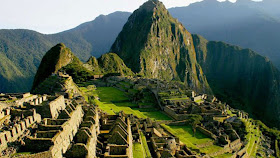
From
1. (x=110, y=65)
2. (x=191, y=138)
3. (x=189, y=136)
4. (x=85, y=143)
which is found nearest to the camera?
(x=85, y=143)

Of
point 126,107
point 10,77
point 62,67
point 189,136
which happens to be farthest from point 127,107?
point 10,77

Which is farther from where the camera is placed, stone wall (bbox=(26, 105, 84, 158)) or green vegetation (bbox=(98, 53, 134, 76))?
green vegetation (bbox=(98, 53, 134, 76))

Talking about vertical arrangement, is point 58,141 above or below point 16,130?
below

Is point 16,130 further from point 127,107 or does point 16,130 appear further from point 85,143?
point 127,107

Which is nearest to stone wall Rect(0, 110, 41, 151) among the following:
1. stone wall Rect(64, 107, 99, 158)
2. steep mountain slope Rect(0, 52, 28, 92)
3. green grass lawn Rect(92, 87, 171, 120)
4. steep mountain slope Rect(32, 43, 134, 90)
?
stone wall Rect(64, 107, 99, 158)

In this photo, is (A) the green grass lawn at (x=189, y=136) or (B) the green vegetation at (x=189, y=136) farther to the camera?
(A) the green grass lawn at (x=189, y=136)

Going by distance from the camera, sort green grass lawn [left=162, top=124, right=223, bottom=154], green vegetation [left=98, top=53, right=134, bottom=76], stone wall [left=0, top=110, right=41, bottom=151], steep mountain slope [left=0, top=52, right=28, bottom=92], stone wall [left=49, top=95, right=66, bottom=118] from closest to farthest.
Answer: stone wall [left=0, top=110, right=41, bottom=151] < stone wall [left=49, top=95, right=66, bottom=118] < green grass lawn [left=162, top=124, right=223, bottom=154] < steep mountain slope [left=0, top=52, right=28, bottom=92] < green vegetation [left=98, top=53, right=134, bottom=76]

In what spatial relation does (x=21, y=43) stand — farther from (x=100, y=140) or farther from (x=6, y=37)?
(x=100, y=140)

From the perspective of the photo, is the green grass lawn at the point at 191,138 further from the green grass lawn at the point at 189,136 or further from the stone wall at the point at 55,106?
the stone wall at the point at 55,106

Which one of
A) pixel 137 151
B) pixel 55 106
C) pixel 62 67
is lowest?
pixel 137 151

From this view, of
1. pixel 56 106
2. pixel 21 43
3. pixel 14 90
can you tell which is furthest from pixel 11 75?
pixel 56 106

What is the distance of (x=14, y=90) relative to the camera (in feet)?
346

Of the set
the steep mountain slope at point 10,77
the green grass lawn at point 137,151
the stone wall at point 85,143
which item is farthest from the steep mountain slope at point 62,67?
the green grass lawn at point 137,151

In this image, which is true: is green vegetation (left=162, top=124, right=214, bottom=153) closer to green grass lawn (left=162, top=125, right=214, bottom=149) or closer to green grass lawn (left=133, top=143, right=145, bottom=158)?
green grass lawn (left=162, top=125, right=214, bottom=149)
